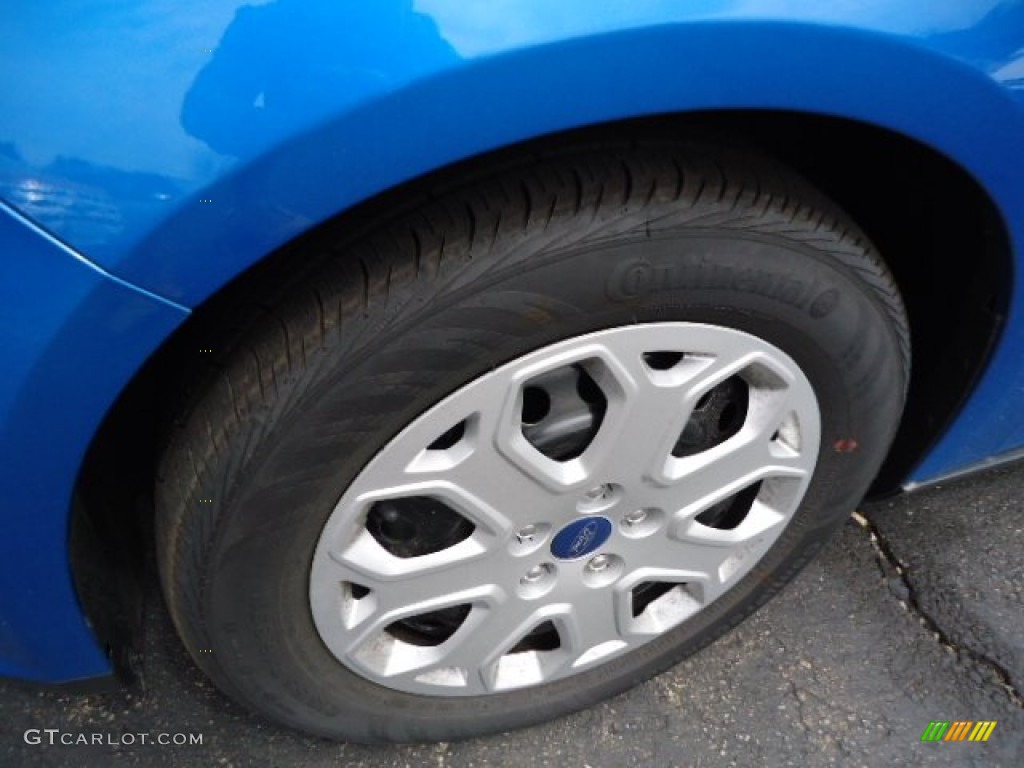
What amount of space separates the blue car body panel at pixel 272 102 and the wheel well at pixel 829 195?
5.2 inches

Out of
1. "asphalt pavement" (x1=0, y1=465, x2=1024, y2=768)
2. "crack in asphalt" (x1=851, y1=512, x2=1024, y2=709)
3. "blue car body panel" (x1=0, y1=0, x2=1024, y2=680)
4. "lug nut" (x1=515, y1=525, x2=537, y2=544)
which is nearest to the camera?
"blue car body panel" (x1=0, y1=0, x2=1024, y2=680)

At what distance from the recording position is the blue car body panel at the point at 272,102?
76cm

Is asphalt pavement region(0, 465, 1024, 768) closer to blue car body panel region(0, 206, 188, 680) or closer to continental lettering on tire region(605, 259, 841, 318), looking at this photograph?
blue car body panel region(0, 206, 188, 680)

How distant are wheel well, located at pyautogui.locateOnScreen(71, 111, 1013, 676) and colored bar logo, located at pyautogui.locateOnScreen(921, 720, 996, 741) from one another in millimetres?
461

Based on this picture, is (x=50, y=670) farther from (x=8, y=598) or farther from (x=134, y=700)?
(x=134, y=700)

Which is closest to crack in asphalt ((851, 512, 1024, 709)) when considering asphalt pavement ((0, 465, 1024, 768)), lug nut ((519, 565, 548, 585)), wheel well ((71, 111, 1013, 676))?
asphalt pavement ((0, 465, 1024, 768))

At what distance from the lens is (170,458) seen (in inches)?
43.3

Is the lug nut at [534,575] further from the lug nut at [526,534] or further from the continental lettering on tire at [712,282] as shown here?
the continental lettering on tire at [712,282]

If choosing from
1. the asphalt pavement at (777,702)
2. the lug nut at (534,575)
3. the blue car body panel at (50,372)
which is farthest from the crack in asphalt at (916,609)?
the blue car body panel at (50,372)

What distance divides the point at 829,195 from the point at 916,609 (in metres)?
0.85

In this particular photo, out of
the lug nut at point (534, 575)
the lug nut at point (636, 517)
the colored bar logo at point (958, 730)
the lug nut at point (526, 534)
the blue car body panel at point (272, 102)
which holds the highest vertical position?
the blue car body panel at point (272, 102)

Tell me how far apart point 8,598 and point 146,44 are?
713 mm

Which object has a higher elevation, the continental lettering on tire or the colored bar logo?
the continental lettering on tire

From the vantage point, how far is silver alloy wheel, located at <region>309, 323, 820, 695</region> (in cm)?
108
